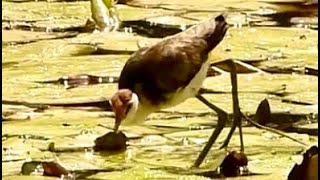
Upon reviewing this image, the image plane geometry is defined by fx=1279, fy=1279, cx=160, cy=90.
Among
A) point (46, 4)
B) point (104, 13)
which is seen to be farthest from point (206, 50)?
point (46, 4)

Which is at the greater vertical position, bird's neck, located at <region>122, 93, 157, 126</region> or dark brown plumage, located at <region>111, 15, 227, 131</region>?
dark brown plumage, located at <region>111, 15, 227, 131</region>

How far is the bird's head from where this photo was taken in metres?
3.66

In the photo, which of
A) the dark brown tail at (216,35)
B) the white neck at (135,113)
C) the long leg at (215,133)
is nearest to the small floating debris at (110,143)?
the white neck at (135,113)

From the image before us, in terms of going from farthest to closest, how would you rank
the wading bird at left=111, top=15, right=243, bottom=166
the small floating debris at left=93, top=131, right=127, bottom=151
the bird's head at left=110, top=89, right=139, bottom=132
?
1. the small floating debris at left=93, top=131, right=127, bottom=151
2. the wading bird at left=111, top=15, right=243, bottom=166
3. the bird's head at left=110, top=89, right=139, bottom=132

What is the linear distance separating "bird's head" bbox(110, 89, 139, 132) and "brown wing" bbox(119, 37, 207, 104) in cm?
9

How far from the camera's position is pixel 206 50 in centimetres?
396

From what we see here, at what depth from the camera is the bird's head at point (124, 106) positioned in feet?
12.0

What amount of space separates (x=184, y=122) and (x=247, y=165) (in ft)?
2.18

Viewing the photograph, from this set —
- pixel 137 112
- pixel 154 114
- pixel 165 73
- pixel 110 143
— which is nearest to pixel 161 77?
pixel 165 73

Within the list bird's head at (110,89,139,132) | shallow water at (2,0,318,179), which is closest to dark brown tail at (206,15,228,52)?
shallow water at (2,0,318,179)

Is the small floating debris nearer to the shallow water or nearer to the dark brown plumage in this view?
the shallow water

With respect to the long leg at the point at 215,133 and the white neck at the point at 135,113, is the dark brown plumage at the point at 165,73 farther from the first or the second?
the long leg at the point at 215,133

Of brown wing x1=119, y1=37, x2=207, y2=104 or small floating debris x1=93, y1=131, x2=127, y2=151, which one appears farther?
small floating debris x1=93, y1=131, x2=127, y2=151

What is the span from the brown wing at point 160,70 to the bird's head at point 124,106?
9 cm
